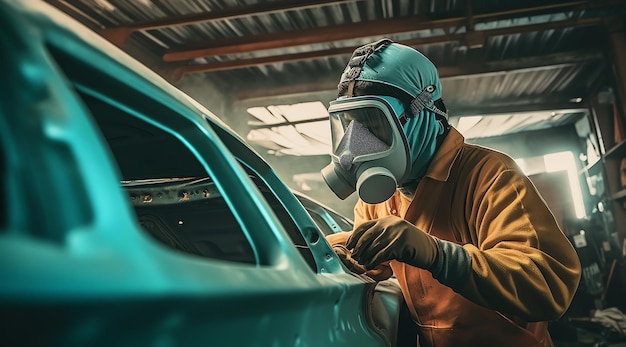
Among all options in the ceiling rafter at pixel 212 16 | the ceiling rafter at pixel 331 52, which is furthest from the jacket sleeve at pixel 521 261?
the ceiling rafter at pixel 331 52

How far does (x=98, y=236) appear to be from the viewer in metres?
0.36

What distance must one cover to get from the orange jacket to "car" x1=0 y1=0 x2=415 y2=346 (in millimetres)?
663

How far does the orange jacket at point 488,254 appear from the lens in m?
1.18

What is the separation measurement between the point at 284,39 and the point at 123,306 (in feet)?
13.6

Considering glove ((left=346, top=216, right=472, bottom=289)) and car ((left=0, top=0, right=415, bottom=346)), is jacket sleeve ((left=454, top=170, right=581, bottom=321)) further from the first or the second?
car ((left=0, top=0, right=415, bottom=346))

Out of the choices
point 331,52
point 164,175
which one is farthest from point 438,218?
point 331,52

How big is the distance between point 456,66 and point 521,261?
412cm

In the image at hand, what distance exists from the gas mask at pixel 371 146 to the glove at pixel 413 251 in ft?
0.93

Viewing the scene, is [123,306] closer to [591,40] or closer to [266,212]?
[266,212]

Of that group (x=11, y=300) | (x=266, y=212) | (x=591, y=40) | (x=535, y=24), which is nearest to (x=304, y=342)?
(x=266, y=212)

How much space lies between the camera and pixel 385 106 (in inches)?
59.2

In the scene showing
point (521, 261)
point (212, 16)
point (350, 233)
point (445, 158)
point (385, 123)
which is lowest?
point (521, 261)

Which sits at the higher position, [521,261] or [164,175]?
[164,175]

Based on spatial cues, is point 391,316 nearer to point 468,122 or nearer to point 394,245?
point 394,245
